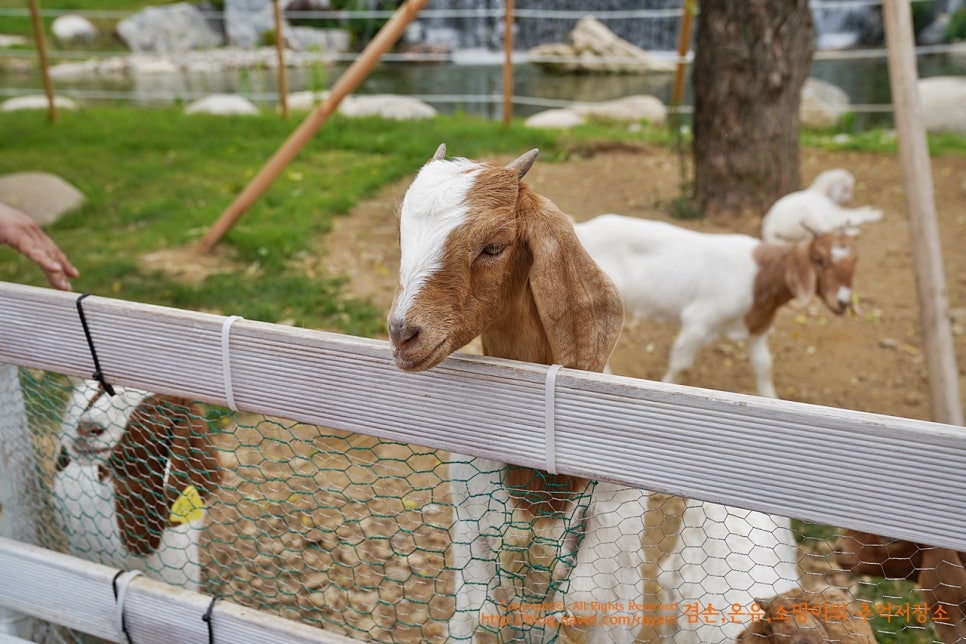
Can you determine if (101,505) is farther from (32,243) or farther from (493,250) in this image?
(493,250)

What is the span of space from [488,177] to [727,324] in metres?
3.26

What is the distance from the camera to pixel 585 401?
1433mm

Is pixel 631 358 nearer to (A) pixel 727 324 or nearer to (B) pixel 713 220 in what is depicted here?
(A) pixel 727 324

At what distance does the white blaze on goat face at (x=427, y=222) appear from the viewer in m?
1.66

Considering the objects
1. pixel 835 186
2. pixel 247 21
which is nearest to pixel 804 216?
pixel 835 186

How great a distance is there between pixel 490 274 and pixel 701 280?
3.09m

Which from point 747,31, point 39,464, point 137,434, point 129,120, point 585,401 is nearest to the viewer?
point 585,401

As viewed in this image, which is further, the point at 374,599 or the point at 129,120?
the point at 129,120

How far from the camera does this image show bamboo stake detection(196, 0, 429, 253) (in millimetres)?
5164

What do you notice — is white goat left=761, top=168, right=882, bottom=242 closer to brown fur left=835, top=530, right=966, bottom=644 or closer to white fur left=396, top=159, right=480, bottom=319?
brown fur left=835, top=530, right=966, bottom=644

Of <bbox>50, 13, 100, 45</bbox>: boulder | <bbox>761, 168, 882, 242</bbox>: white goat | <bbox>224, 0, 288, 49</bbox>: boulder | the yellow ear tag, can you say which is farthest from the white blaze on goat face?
<bbox>50, 13, 100, 45</bbox>: boulder

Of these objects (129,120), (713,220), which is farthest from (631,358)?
(129,120)

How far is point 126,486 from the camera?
250 centimetres

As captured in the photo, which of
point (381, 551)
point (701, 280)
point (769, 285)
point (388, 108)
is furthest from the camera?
point (388, 108)
